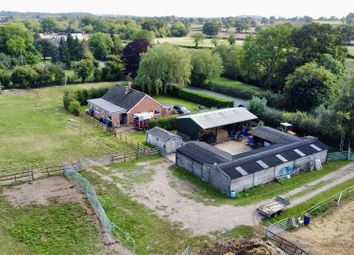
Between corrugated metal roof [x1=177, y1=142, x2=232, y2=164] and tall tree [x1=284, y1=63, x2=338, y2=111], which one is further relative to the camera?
tall tree [x1=284, y1=63, x2=338, y2=111]

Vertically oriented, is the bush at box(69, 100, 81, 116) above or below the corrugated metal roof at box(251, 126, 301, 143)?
below

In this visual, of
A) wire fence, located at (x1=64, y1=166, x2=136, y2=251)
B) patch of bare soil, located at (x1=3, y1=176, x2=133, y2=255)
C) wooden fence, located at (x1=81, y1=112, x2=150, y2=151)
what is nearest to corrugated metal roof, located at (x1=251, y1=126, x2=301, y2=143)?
wooden fence, located at (x1=81, y1=112, x2=150, y2=151)

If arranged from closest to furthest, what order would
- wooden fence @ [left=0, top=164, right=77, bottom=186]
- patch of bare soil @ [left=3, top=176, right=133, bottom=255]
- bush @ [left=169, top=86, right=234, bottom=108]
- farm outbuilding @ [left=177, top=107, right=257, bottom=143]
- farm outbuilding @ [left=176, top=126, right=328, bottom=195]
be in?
patch of bare soil @ [left=3, top=176, right=133, bottom=255]
farm outbuilding @ [left=176, top=126, right=328, bottom=195]
wooden fence @ [left=0, top=164, right=77, bottom=186]
farm outbuilding @ [left=177, top=107, right=257, bottom=143]
bush @ [left=169, top=86, right=234, bottom=108]

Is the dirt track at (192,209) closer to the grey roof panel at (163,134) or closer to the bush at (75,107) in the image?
the grey roof panel at (163,134)

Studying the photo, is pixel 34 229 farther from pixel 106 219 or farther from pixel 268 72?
pixel 268 72

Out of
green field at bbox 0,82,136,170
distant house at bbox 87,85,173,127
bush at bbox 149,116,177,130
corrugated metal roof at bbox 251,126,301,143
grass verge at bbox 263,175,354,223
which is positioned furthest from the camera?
distant house at bbox 87,85,173,127

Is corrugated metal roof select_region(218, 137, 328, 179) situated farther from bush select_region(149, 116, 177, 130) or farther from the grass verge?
bush select_region(149, 116, 177, 130)

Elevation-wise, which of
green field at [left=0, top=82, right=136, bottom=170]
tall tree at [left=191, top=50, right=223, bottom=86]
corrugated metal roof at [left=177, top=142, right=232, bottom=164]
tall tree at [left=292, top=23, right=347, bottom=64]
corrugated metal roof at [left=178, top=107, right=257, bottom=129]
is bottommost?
green field at [left=0, top=82, right=136, bottom=170]
